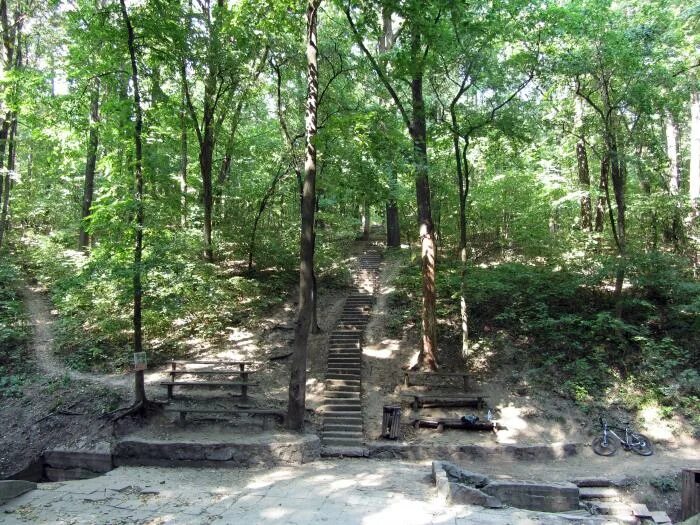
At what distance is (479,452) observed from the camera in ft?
31.3

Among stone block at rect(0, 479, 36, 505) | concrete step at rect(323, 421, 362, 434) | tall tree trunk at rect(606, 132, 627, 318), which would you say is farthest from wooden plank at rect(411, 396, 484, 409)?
stone block at rect(0, 479, 36, 505)

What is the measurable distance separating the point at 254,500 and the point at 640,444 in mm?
→ 8447

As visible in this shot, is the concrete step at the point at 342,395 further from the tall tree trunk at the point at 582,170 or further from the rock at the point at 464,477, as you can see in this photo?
the tall tree trunk at the point at 582,170

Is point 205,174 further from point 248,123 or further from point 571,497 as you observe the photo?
point 571,497

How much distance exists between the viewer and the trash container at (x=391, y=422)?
1025cm

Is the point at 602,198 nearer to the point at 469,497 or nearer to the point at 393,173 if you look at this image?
the point at 393,173

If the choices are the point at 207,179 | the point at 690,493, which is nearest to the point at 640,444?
the point at 690,493

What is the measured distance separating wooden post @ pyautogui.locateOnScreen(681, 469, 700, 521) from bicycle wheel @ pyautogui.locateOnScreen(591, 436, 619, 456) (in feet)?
8.03

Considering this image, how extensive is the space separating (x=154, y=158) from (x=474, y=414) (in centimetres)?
1016

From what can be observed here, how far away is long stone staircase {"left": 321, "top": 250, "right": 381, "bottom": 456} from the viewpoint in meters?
10.1

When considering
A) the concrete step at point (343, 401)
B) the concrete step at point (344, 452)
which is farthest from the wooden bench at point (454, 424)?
the concrete step at point (344, 452)

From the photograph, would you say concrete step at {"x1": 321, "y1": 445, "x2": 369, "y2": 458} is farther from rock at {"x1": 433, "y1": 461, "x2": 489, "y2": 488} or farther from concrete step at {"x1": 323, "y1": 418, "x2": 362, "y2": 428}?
rock at {"x1": 433, "y1": 461, "x2": 489, "y2": 488}

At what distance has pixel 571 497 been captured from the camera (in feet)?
23.6

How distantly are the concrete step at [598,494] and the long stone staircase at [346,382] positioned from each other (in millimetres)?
4371
